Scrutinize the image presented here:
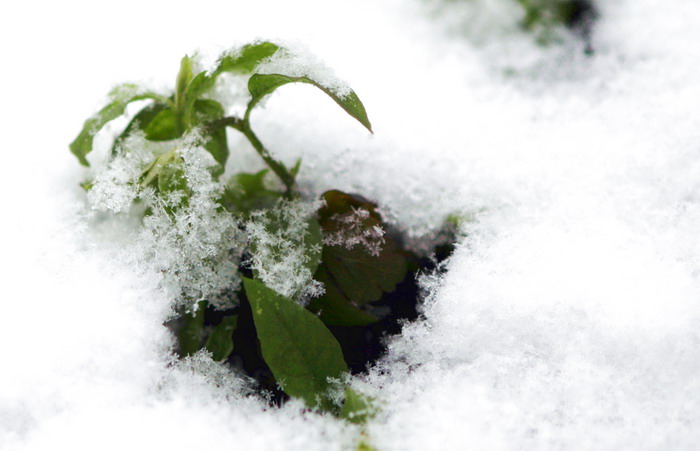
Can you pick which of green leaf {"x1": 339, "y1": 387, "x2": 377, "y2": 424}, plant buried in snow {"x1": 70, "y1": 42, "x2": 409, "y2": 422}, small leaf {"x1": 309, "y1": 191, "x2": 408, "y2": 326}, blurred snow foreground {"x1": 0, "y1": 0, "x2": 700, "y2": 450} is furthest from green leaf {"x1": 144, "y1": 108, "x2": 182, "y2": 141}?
green leaf {"x1": 339, "y1": 387, "x2": 377, "y2": 424}

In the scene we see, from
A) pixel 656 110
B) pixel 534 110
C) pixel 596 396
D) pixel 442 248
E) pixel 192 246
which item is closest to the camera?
pixel 596 396

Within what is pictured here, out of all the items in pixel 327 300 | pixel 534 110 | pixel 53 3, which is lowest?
pixel 327 300

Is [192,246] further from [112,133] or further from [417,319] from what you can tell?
[112,133]

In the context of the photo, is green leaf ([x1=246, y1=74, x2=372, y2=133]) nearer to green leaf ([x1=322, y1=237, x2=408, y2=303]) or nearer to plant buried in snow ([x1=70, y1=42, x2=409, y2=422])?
plant buried in snow ([x1=70, y1=42, x2=409, y2=422])

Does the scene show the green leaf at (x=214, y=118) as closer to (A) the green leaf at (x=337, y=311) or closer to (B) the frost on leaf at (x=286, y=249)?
(B) the frost on leaf at (x=286, y=249)

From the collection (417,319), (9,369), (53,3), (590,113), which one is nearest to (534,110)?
(590,113)
